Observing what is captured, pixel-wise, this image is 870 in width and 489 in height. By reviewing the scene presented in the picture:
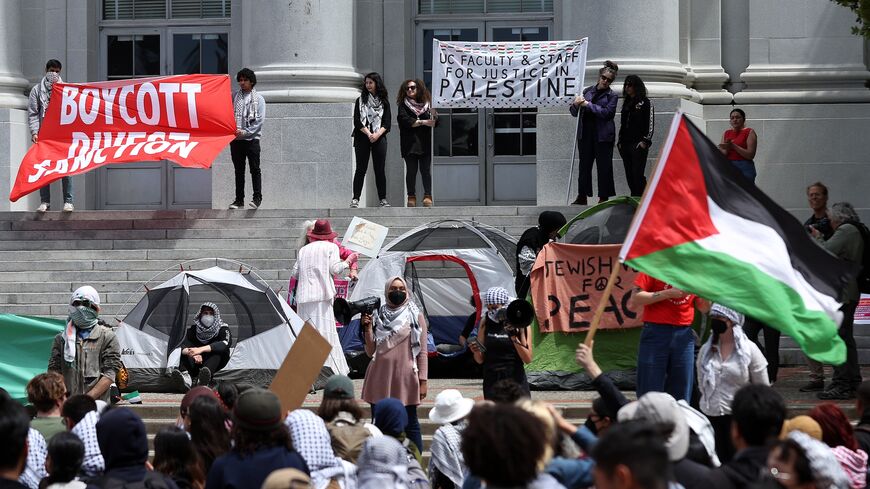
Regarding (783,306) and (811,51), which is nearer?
(783,306)

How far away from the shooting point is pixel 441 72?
63.7ft

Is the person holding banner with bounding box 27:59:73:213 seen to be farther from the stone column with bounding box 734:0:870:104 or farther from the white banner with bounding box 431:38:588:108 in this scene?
the stone column with bounding box 734:0:870:104

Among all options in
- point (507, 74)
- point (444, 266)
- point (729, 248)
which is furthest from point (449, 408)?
point (507, 74)

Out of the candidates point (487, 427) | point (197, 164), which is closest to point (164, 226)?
point (197, 164)

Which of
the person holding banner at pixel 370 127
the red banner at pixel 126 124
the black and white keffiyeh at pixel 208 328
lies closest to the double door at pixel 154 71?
the red banner at pixel 126 124

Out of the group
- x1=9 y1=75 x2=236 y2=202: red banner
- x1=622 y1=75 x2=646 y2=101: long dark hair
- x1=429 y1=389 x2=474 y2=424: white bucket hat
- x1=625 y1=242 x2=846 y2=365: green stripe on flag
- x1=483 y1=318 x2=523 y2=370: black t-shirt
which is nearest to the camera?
x1=625 y1=242 x2=846 y2=365: green stripe on flag

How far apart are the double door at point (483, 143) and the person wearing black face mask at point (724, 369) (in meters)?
13.4

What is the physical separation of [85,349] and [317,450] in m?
4.87

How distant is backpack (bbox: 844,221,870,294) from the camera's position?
13562 mm

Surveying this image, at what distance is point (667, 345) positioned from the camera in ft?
36.8

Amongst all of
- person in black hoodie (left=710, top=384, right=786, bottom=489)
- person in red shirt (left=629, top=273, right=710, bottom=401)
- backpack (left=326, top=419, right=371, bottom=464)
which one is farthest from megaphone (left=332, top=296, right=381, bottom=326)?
person in black hoodie (left=710, top=384, right=786, bottom=489)

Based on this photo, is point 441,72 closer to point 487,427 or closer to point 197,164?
point 197,164

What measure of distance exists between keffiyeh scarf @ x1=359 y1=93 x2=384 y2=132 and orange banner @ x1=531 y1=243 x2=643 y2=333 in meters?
4.87

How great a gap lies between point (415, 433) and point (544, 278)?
14.2ft
